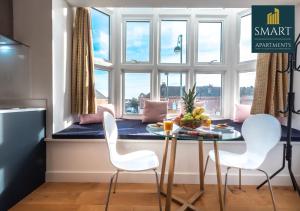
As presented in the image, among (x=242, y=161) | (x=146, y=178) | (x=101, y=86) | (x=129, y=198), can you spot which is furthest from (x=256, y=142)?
(x=101, y=86)

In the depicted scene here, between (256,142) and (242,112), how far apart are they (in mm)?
1128

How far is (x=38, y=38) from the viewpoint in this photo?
2.32m

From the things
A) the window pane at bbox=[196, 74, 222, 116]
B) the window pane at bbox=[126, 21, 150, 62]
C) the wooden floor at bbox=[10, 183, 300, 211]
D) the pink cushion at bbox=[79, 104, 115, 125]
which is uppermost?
the window pane at bbox=[126, 21, 150, 62]

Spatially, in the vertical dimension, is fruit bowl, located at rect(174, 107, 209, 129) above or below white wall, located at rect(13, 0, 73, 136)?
below

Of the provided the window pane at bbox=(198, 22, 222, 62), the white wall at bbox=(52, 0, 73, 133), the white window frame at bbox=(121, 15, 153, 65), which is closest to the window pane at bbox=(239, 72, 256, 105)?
the window pane at bbox=(198, 22, 222, 62)

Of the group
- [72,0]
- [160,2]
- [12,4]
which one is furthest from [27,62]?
[160,2]

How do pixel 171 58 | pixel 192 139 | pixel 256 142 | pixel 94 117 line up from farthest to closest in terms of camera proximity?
pixel 171 58 < pixel 94 117 < pixel 256 142 < pixel 192 139

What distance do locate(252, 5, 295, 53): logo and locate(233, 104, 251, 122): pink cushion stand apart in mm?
1127

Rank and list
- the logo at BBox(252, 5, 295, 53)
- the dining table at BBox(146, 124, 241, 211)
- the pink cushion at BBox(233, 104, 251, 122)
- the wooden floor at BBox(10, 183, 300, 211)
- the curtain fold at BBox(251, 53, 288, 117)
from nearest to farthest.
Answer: the dining table at BBox(146, 124, 241, 211), the wooden floor at BBox(10, 183, 300, 211), the logo at BBox(252, 5, 295, 53), the curtain fold at BBox(251, 53, 288, 117), the pink cushion at BBox(233, 104, 251, 122)

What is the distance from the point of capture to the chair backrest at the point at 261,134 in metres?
1.83

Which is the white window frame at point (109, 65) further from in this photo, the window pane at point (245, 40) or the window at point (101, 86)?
the window pane at point (245, 40)

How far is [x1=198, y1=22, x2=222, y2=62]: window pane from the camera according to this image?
131 inches

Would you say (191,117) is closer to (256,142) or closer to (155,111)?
(256,142)

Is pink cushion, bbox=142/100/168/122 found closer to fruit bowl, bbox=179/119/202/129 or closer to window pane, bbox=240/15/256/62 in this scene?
fruit bowl, bbox=179/119/202/129
